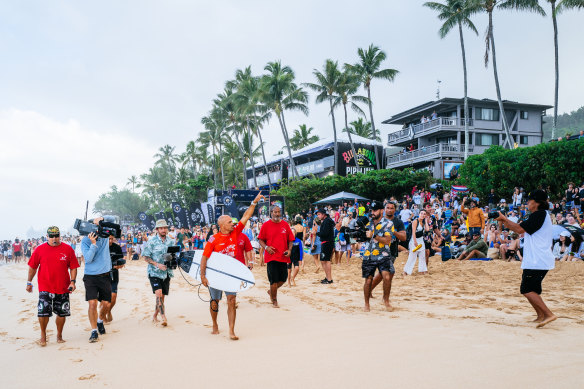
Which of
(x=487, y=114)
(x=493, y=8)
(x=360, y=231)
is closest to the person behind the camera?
(x=360, y=231)

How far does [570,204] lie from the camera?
48.1 ft

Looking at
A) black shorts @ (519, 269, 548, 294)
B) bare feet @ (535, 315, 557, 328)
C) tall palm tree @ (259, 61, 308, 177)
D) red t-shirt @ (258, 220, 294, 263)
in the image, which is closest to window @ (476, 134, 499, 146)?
tall palm tree @ (259, 61, 308, 177)

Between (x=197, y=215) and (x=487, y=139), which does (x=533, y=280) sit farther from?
(x=487, y=139)

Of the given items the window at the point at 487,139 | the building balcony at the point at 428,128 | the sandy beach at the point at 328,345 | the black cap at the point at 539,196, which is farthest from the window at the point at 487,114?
the black cap at the point at 539,196

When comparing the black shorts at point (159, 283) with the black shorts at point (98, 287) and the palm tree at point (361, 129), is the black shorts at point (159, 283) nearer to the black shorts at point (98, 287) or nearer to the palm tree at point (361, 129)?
the black shorts at point (98, 287)

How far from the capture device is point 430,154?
116ft

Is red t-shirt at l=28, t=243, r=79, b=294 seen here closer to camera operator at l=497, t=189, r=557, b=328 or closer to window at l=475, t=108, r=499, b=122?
camera operator at l=497, t=189, r=557, b=328

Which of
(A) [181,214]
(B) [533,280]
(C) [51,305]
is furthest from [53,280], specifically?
(A) [181,214]

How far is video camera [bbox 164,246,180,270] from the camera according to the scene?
240 inches

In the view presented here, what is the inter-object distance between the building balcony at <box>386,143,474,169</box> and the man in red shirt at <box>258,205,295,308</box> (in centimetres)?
2995

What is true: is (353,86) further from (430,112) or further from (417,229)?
(417,229)

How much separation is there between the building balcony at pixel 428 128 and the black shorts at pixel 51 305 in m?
34.1

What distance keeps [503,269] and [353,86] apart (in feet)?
88.0

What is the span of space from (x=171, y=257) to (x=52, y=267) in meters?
1.55
